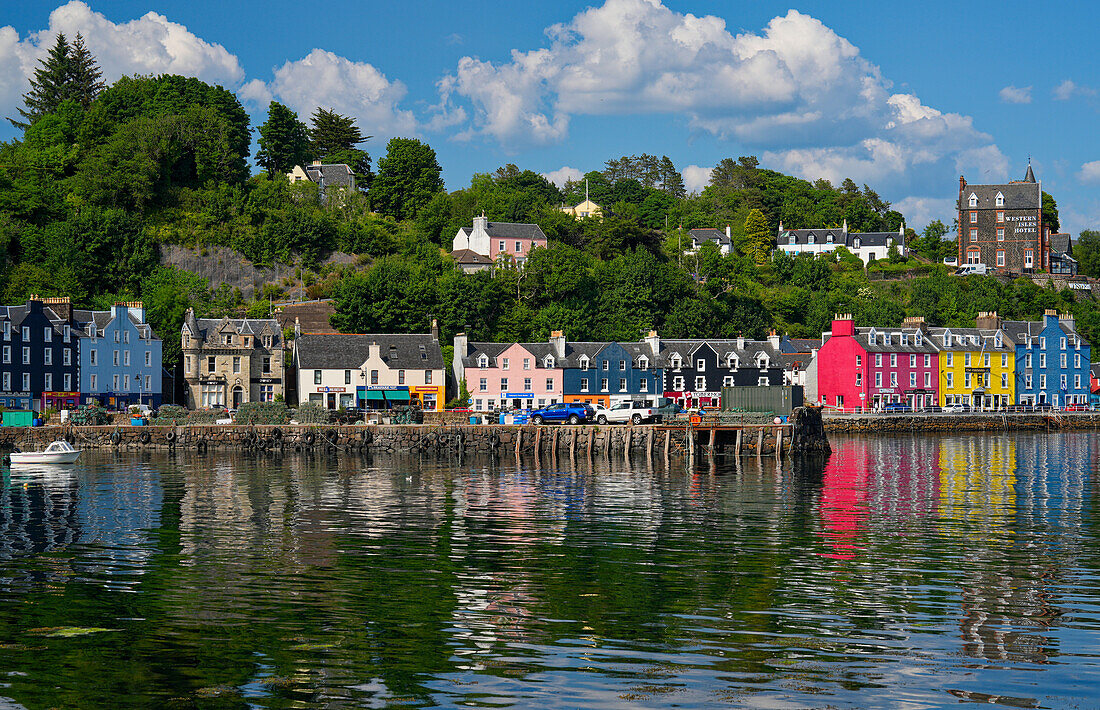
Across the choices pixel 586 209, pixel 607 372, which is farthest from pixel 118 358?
pixel 586 209

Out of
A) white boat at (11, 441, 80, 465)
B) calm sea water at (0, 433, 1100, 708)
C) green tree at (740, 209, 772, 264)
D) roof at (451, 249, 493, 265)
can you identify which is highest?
green tree at (740, 209, 772, 264)

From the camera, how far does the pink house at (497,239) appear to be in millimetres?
127625

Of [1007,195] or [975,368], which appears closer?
[975,368]

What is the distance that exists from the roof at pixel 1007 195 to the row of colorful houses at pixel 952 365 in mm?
37155

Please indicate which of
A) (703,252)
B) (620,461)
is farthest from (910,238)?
(620,461)

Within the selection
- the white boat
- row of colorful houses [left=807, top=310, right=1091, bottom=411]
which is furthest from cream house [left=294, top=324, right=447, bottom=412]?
row of colorful houses [left=807, top=310, right=1091, bottom=411]

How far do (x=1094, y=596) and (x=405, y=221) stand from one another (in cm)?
Result: 11964

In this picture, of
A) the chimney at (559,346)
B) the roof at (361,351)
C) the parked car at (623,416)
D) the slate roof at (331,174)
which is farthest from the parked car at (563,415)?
the slate roof at (331,174)

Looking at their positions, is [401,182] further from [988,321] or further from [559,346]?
[988,321]

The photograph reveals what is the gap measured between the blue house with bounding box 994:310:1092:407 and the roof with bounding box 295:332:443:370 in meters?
66.4

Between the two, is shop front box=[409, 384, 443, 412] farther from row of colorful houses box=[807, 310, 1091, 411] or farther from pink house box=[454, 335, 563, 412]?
row of colorful houses box=[807, 310, 1091, 411]

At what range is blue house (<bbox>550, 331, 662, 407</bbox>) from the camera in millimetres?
97875

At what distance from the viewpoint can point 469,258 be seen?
4843 inches

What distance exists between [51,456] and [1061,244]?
15348cm
